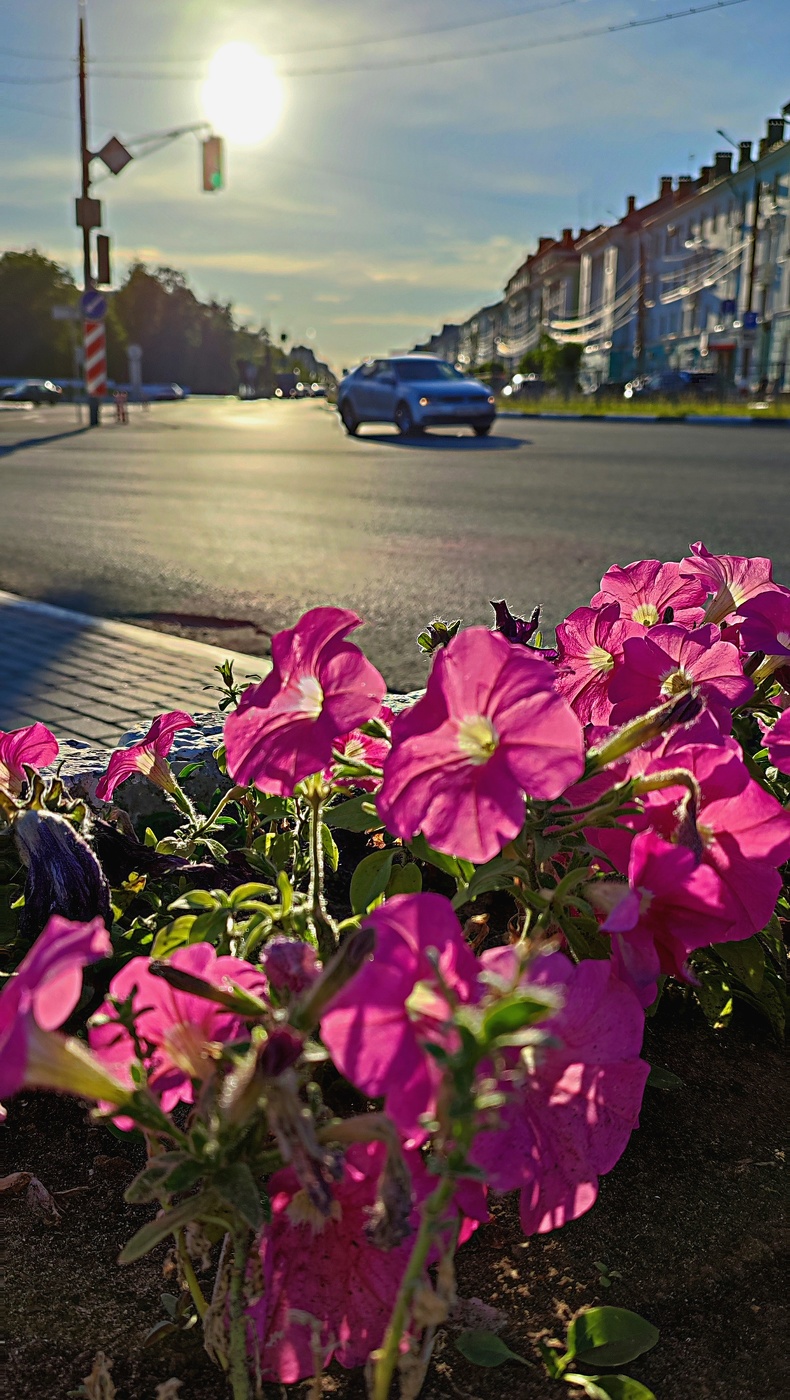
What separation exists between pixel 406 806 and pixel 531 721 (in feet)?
0.35

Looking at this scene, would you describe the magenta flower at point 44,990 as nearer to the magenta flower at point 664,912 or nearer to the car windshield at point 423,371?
the magenta flower at point 664,912

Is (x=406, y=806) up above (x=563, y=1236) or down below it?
above

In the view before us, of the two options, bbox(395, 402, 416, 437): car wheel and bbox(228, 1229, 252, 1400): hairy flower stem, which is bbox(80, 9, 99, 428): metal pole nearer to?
bbox(395, 402, 416, 437): car wheel

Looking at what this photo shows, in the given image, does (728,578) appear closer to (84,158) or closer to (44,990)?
(44,990)

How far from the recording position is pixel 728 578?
1.52 meters

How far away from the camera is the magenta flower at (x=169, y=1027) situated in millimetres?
835

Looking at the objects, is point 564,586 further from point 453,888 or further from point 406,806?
point 406,806

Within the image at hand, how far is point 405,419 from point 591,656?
2068 cm

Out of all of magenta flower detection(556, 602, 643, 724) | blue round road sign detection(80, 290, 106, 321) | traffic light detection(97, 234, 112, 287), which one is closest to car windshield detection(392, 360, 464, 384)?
blue round road sign detection(80, 290, 106, 321)

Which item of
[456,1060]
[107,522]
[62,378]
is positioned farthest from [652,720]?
[62,378]

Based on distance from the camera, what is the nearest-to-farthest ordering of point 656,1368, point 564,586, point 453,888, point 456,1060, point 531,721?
point 456,1060
point 531,721
point 656,1368
point 453,888
point 564,586

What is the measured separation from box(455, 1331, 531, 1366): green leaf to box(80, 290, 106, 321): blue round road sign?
24.6 meters

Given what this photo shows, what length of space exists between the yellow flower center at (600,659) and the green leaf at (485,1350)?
0.69 m

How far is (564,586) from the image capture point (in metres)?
6.46
